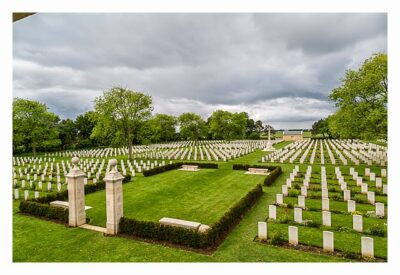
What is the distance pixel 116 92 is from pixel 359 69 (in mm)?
25514

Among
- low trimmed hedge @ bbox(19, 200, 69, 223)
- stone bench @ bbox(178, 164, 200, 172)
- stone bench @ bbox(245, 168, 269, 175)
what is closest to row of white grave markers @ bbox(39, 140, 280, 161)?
stone bench @ bbox(178, 164, 200, 172)

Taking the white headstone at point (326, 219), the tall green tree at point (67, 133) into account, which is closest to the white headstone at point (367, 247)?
the white headstone at point (326, 219)

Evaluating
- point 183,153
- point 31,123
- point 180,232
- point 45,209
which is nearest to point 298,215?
point 180,232

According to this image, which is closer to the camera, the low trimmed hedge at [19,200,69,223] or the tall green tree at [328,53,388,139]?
the low trimmed hedge at [19,200,69,223]

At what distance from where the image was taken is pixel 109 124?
29703mm

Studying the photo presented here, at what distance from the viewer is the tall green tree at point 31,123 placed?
126 feet

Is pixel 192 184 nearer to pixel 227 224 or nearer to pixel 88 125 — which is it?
pixel 227 224

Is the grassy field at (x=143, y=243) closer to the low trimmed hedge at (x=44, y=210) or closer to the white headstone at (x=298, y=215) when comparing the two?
the low trimmed hedge at (x=44, y=210)

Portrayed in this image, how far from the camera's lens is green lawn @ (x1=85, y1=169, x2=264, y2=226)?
11.3m

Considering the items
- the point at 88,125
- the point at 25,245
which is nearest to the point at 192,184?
the point at 25,245

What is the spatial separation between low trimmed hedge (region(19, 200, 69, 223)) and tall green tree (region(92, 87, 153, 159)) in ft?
62.2

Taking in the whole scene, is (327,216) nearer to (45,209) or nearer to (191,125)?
(45,209)

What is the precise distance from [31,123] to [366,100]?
44.4 meters

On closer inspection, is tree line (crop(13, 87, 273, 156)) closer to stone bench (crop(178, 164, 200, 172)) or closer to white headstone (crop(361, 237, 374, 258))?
stone bench (crop(178, 164, 200, 172))
